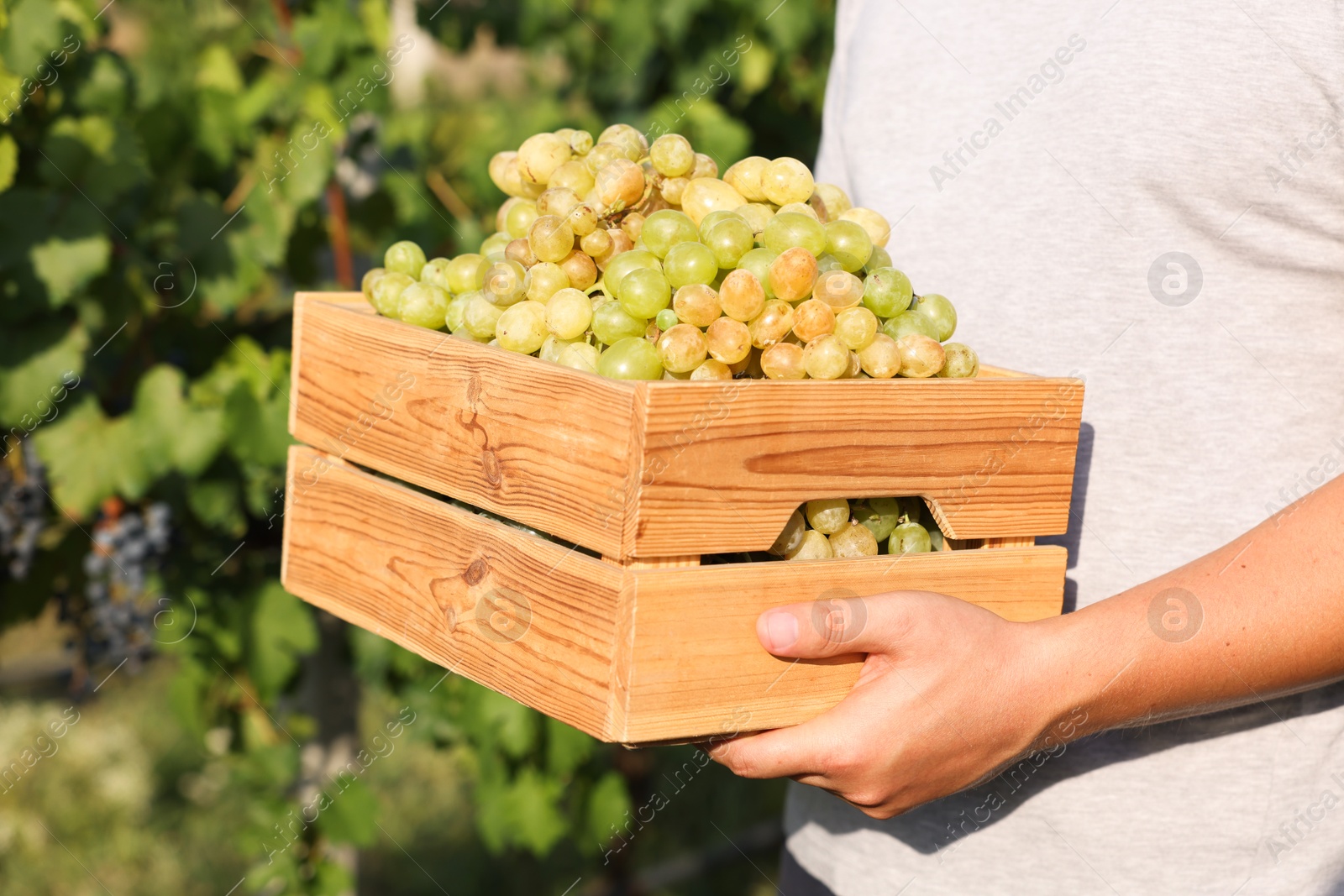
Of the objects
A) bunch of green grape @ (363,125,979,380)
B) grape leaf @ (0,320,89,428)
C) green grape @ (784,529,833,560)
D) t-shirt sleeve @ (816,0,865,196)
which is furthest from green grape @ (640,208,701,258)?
grape leaf @ (0,320,89,428)

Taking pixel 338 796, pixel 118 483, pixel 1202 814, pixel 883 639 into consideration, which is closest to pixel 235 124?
pixel 118 483

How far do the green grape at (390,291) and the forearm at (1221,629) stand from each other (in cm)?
79

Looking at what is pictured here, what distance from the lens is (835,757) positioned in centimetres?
102

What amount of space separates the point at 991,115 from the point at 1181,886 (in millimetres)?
904

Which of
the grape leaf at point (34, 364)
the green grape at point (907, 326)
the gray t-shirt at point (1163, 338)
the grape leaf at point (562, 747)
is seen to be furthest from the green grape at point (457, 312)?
the grape leaf at point (562, 747)

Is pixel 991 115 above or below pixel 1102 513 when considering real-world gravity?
above

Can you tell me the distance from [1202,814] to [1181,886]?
0.08m

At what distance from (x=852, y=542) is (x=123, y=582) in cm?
155

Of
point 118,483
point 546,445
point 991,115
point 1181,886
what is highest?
point 991,115

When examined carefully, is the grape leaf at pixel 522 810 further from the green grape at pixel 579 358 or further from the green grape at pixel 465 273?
the green grape at pixel 579 358

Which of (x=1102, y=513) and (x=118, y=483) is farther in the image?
(x=118, y=483)

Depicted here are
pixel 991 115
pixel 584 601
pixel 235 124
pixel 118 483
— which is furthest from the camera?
pixel 235 124

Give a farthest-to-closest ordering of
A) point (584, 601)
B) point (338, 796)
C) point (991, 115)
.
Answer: point (338, 796)
point (991, 115)
point (584, 601)

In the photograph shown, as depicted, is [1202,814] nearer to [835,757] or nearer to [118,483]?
[835,757]
